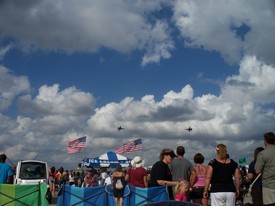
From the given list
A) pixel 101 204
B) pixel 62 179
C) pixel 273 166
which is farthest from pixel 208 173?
pixel 62 179

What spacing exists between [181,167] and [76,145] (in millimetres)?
27270

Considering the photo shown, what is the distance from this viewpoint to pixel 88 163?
35.1m

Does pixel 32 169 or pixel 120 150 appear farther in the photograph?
pixel 120 150

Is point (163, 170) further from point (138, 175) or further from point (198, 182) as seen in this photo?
point (138, 175)

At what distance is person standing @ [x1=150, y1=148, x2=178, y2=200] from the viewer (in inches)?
343

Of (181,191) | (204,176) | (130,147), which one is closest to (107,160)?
(130,147)

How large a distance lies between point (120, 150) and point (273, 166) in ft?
99.3

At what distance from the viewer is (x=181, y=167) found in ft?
29.8

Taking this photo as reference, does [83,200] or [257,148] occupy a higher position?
[257,148]

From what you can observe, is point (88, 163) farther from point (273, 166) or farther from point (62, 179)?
point (273, 166)

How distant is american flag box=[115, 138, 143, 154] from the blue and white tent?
1811 mm

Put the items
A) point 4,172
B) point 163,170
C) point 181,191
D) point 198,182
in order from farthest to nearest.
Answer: point 4,172 → point 198,182 → point 163,170 → point 181,191

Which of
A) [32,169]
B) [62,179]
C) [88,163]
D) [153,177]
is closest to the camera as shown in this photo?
[153,177]

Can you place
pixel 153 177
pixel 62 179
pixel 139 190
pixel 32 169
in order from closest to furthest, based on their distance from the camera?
pixel 153 177 → pixel 139 190 → pixel 32 169 → pixel 62 179
